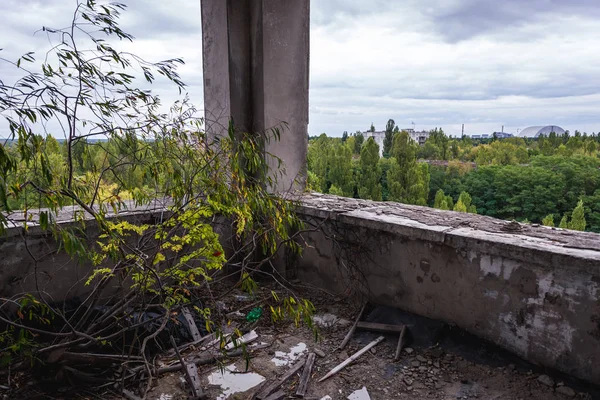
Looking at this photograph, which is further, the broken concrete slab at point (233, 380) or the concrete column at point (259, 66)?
the concrete column at point (259, 66)

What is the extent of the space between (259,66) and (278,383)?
289cm

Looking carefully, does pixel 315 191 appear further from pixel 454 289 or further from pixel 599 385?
pixel 599 385

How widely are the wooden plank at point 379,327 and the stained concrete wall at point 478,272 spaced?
0.20 meters

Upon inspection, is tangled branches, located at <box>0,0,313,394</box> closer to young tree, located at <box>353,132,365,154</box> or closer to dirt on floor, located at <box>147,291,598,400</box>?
dirt on floor, located at <box>147,291,598,400</box>

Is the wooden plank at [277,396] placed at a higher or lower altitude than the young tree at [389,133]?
lower

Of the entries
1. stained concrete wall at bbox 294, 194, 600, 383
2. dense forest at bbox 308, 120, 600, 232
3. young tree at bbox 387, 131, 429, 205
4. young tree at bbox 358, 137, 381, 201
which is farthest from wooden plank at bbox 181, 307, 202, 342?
young tree at bbox 358, 137, 381, 201

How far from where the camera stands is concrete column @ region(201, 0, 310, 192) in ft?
12.1

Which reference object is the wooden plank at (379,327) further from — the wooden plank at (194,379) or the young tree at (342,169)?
the young tree at (342,169)

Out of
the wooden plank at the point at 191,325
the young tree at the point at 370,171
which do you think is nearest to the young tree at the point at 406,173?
the young tree at the point at 370,171

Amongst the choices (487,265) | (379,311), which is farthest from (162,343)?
(487,265)

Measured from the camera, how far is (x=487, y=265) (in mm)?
2471

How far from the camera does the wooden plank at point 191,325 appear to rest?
299 cm

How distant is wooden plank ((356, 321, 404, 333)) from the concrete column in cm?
160

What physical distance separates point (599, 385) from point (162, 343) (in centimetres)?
285
